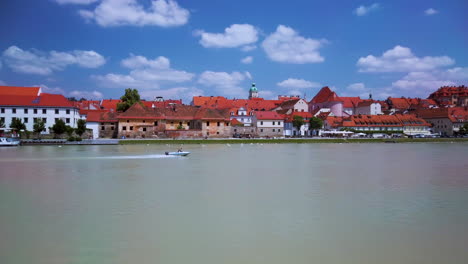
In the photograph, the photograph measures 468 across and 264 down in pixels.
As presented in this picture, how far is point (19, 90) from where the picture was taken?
6247 centimetres

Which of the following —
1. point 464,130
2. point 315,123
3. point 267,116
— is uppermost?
point 267,116

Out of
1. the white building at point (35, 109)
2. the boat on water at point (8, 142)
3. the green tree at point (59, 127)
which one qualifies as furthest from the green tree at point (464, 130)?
the boat on water at point (8, 142)

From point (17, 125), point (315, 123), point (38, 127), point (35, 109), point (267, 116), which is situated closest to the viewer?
point (38, 127)

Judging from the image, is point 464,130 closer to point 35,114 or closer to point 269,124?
point 269,124

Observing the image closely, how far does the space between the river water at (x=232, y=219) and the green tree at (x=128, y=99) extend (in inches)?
1852

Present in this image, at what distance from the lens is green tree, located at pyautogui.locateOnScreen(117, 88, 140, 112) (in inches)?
2653

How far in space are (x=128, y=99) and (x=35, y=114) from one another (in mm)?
16026

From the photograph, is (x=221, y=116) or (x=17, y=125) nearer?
(x=17, y=125)

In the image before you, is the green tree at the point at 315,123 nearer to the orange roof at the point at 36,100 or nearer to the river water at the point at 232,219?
the orange roof at the point at 36,100

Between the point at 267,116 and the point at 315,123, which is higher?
the point at 267,116

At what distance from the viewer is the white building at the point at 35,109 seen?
183ft

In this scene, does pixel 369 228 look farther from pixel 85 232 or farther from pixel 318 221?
pixel 85 232

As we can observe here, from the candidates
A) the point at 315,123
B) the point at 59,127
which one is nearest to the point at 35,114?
the point at 59,127

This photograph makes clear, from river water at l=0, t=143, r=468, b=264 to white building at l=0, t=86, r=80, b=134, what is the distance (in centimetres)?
3955
